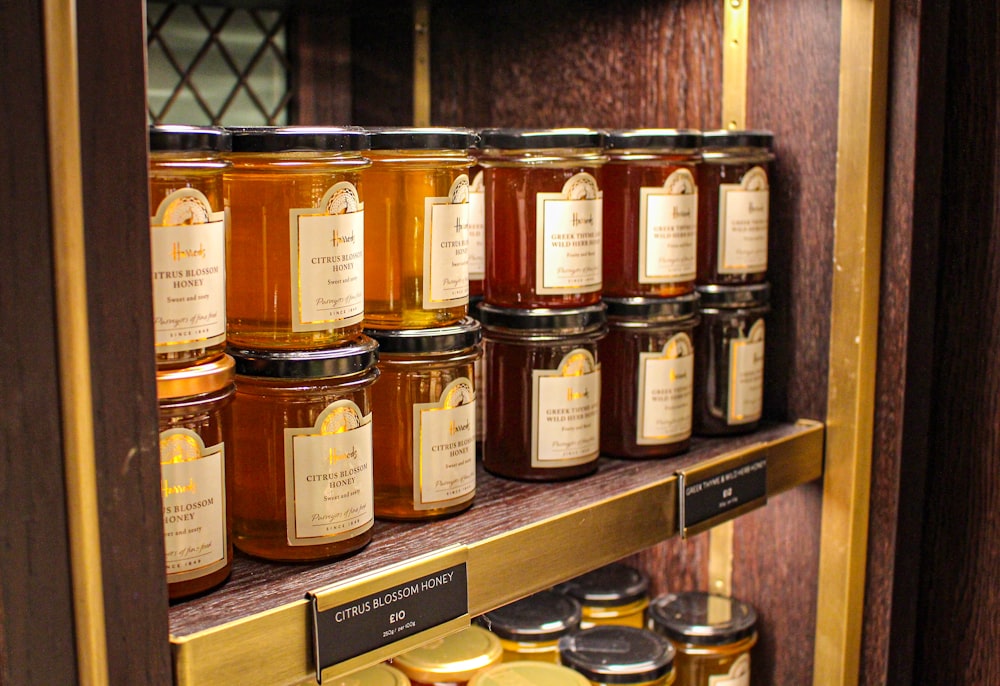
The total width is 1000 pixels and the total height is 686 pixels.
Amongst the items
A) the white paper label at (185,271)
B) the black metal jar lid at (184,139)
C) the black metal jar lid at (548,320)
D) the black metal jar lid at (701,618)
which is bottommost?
the black metal jar lid at (701,618)

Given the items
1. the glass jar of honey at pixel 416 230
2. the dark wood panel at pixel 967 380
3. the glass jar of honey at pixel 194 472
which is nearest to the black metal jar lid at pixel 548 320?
the glass jar of honey at pixel 416 230

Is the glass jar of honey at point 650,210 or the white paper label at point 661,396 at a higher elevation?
the glass jar of honey at point 650,210

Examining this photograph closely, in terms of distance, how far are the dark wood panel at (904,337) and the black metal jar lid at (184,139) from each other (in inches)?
27.9

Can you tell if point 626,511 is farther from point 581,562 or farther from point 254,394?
point 254,394

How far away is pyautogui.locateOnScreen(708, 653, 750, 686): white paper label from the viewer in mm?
1194

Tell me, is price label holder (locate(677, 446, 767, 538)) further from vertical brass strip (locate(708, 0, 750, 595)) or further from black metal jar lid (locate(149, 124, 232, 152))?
black metal jar lid (locate(149, 124, 232, 152))

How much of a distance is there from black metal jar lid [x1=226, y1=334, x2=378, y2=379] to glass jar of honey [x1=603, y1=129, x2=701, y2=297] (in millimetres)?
374

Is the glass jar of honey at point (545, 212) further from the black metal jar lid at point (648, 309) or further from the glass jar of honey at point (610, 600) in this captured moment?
the glass jar of honey at point (610, 600)

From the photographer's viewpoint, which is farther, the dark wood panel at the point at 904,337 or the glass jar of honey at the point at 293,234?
the dark wood panel at the point at 904,337

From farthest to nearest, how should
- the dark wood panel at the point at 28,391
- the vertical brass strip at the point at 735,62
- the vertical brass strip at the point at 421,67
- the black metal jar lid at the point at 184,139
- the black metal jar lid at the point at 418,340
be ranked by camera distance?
the vertical brass strip at the point at 421,67 → the vertical brass strip at the point at 735,62 → the black metal jar lid at the point at 418,340 → the black metal jar lid at the point at 184,139 → the dark wood panel at the point at 28,391

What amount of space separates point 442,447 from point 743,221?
0.45 meters

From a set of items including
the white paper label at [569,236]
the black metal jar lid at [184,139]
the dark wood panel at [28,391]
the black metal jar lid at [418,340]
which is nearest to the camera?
the dark wood panel at [28,391]

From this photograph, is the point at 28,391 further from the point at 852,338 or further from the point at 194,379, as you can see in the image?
the point at 852,338

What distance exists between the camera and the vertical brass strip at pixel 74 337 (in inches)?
19.8
